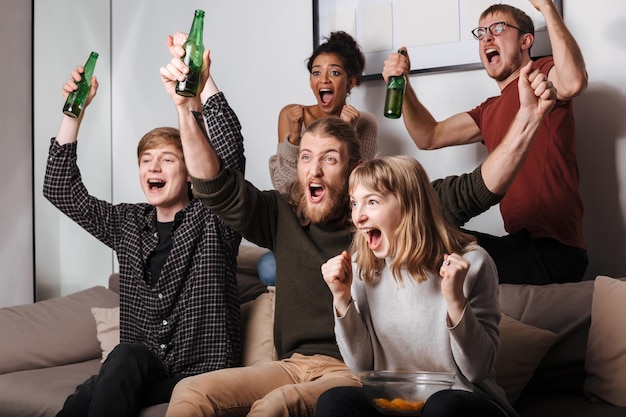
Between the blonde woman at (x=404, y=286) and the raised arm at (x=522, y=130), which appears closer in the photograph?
the blonde woman at (x=404, y=286)

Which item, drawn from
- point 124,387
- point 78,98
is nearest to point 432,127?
point 78,98

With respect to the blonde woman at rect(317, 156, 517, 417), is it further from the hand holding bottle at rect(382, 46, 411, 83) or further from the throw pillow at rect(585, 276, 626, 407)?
the hand holding bottle at rect(382, 46, 411, 83)

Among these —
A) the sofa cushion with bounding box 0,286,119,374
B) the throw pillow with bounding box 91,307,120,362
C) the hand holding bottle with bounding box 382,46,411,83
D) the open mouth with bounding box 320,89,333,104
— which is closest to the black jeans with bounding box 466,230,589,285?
the hand holding bottle with bounding box 382,46,411,83

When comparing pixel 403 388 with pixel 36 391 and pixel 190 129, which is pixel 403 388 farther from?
pixel 36 391

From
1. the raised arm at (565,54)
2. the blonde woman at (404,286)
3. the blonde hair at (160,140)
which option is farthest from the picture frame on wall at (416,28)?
the blonde woman at (404,286)

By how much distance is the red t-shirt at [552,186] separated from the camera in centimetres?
255

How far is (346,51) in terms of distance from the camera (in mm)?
2996

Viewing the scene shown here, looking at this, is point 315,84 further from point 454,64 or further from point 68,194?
point 68,194

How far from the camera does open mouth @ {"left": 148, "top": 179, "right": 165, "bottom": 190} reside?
2406 millimetres

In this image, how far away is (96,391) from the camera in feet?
6.64

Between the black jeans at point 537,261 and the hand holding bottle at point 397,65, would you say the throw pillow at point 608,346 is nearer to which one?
the black jeans at point 537,261

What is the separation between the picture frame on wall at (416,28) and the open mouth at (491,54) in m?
0.21

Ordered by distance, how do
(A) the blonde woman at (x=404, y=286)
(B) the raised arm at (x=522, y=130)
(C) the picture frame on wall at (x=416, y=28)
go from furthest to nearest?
(C) the picture frame on wall at (x=416, y=28), (B) the raised arm at (x=522, y=130), (A) the blonde woman at (x=404, y=286)

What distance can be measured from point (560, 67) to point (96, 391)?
5.11 ft
